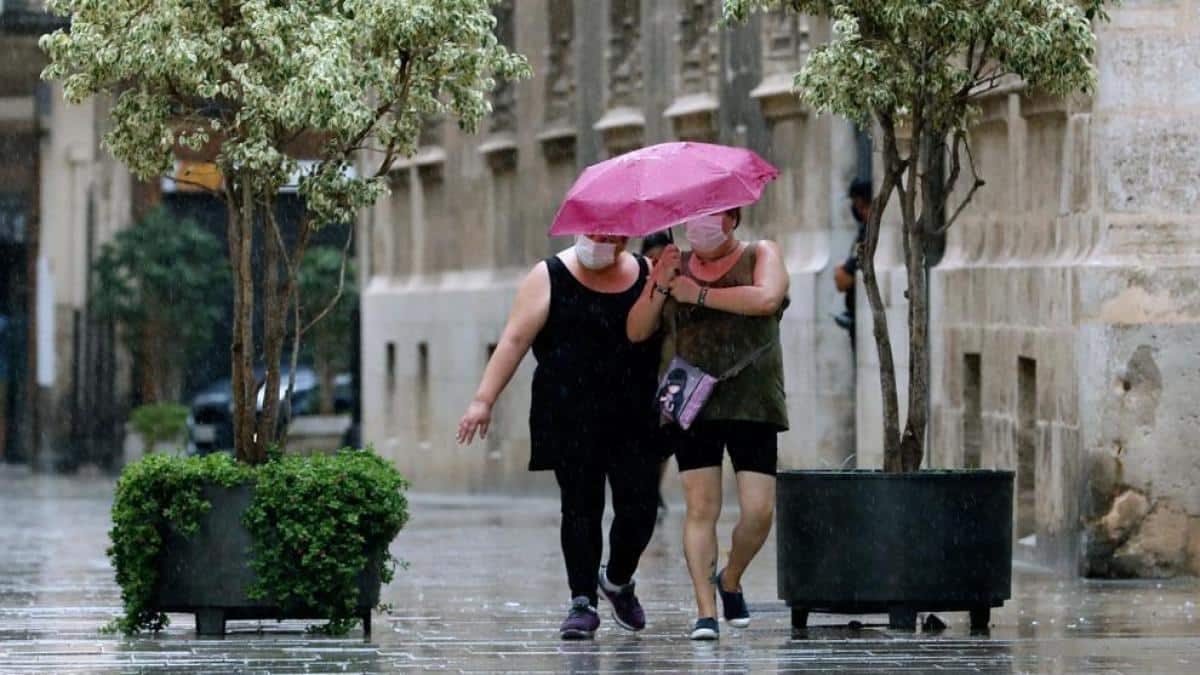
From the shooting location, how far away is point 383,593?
15242 millimetres

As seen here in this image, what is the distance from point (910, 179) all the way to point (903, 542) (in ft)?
4.96

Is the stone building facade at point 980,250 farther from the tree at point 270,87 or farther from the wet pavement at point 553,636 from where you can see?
the tree at point 270,87

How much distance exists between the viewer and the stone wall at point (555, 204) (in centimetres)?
2289

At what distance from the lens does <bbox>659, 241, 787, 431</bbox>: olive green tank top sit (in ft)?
37.6

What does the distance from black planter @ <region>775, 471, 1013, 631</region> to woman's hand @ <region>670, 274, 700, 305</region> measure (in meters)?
0.93

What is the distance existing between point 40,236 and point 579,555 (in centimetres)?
3717

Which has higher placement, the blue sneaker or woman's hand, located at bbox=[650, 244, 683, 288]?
woman's hand, located at bbox=[650, 244, 683, 288]

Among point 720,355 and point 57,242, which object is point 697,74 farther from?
point 57,242

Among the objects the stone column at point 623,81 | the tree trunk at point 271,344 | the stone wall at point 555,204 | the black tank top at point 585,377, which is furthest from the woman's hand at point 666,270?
the stone column at point 623,81

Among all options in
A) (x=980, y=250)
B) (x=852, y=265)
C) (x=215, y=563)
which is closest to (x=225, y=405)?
(x=852, y=265)

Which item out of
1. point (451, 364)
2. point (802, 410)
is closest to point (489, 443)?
point (451, 364)

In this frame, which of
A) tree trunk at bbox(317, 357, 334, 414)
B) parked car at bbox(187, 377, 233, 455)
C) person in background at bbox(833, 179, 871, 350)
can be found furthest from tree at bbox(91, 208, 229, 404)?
person in background at bbox(833, 179, 871, 350)

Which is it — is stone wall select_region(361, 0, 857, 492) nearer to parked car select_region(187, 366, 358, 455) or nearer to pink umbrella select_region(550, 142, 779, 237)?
parked car select_region(187, 366, 358, 455)

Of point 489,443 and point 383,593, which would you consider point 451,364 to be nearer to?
point 489,443
